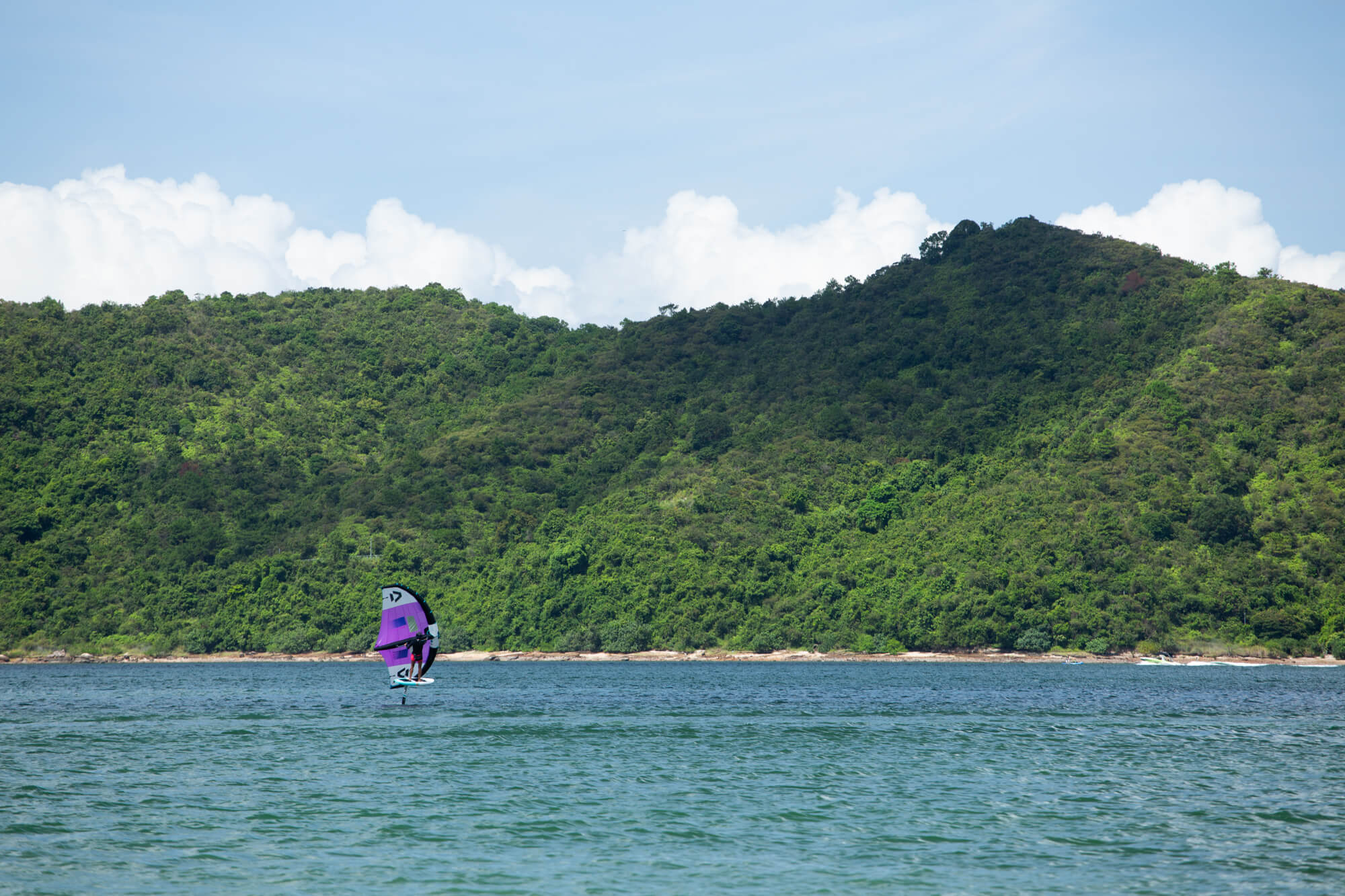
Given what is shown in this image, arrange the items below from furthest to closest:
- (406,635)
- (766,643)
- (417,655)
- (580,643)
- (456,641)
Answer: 1. (456,641)
2. (580,643)
3. (766,643)
4. (417,655)
5. (406,635)

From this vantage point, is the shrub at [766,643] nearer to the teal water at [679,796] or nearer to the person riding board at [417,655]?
the teal water at [679,796]

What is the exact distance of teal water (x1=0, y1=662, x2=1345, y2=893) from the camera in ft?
82.9

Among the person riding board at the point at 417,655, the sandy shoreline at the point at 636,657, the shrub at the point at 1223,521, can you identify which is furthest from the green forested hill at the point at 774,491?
the person riding board at the point at 417,655

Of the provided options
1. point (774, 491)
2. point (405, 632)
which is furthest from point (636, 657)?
point (405, 632)

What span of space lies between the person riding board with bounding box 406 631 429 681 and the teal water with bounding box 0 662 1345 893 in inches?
141

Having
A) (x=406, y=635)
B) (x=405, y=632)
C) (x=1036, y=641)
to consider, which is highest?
(x=405, y=632)

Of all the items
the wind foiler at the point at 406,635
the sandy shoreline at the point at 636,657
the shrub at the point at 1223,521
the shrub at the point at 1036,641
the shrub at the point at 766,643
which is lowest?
the sandy shoreline at the point at 636,657

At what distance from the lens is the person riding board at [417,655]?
6331cm

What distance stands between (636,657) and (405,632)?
7475 centimetres

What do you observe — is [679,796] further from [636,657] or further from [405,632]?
[636,657]

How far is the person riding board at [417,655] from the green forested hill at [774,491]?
71373 millimetres

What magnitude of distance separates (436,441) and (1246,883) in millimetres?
171746

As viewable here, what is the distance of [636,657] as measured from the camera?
136125mm

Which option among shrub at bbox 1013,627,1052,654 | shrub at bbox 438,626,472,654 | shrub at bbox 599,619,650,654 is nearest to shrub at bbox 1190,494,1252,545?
shrub at bbox 1013,627,1052,654
